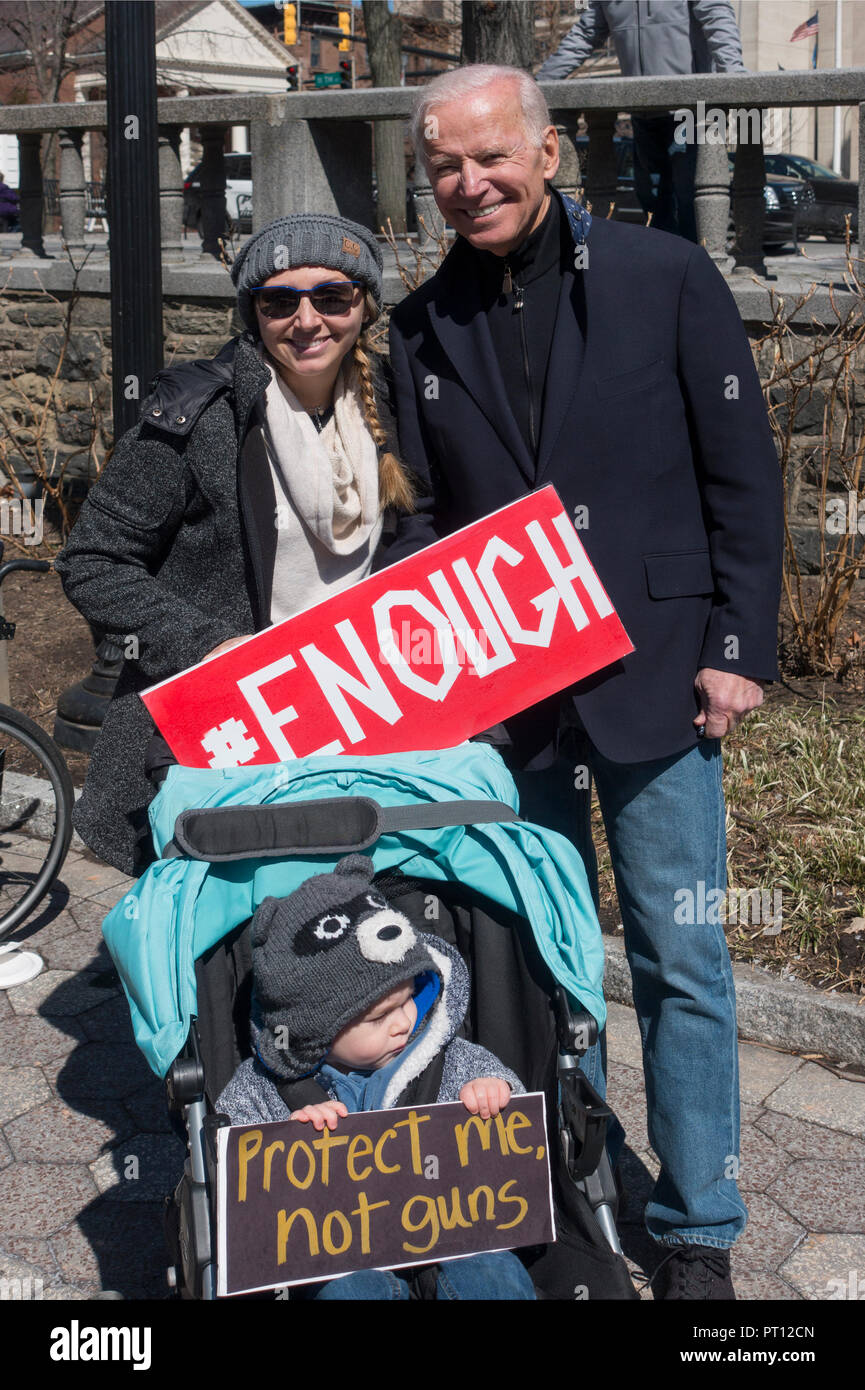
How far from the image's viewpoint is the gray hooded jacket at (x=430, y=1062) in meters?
2.39

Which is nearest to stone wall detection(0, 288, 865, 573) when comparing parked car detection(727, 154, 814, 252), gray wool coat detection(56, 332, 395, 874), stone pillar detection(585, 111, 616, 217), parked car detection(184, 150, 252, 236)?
stone pillar detection(585, 111, 616, 217)

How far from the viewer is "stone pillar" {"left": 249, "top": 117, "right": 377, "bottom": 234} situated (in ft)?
27.0

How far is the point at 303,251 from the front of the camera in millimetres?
2596

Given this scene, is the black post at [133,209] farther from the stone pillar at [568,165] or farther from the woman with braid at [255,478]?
the woman with braid at [255,478]

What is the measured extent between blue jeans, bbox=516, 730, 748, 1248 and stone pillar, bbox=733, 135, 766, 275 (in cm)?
515

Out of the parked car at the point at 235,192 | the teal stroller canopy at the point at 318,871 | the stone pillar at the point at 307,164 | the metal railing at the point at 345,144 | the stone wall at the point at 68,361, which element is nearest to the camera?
the teal stroller canopy at the point at 318,871

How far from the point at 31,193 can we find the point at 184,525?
352 inches

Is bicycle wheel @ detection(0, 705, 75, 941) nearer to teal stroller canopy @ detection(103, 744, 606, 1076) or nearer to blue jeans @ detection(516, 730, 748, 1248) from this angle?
teal stroller canopy @ detection(103, 744, 606, 1076)

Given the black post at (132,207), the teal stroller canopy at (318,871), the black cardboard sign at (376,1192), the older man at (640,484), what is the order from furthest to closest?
the black post at (132,207)
the older man at (640,484)
the teal stroller canopy at (318,871)
the black cardboard sign at (376,1192)

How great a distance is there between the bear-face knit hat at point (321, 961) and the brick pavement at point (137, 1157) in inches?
42.0

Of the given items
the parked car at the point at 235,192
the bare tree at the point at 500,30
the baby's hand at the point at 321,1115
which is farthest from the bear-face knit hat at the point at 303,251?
the parked car at the point at 235,192

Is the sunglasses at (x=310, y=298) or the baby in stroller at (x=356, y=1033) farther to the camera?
the sunglasses at (x=310, y=298)

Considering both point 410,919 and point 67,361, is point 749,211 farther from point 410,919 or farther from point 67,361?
point 410,919
